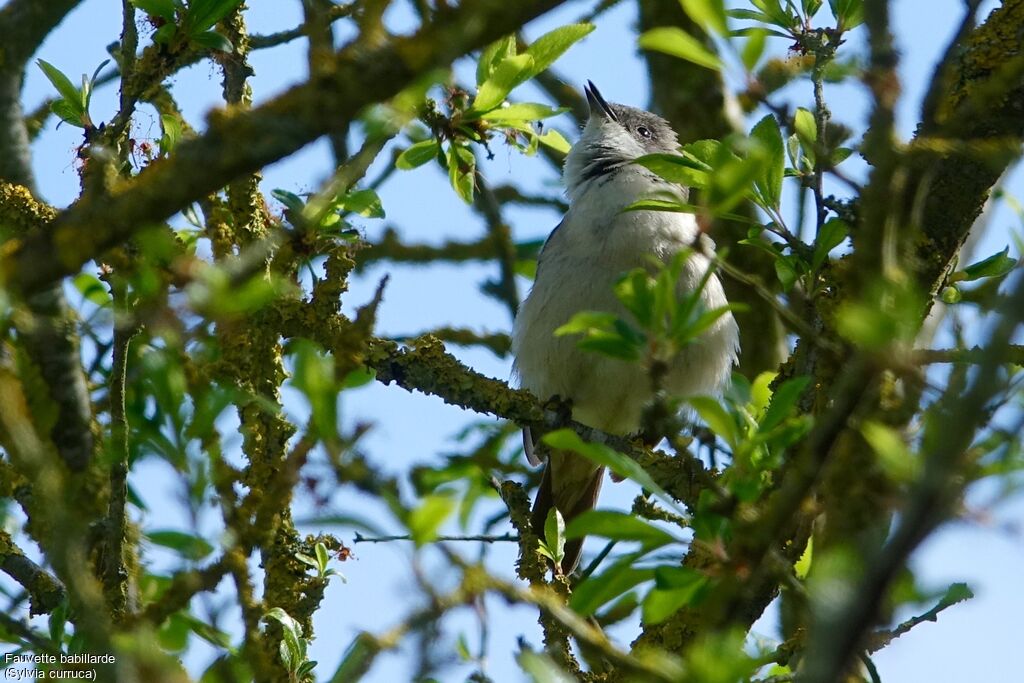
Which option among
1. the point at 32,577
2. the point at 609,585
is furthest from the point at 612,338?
the point at 32,577

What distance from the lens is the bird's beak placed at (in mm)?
7312

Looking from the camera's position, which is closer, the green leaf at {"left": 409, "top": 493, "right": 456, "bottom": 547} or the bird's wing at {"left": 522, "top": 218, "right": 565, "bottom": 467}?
the green leaf at {"left": 409, "top": 493, "right": 456, "bottom": 547}

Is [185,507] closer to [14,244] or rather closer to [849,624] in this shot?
[14,244]

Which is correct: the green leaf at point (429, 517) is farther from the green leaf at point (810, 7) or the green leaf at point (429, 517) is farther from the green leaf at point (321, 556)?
the green leaf at point (810, 7)

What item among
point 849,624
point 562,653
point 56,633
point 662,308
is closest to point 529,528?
point 562,653

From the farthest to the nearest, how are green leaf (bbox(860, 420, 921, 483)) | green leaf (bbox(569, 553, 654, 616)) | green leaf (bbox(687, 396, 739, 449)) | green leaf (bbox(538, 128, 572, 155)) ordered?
green leaf (bbox(538, 128, 572, 155))
green leaf (bbox(569, 553, 654, 616))
green leaf (bbox(687, 396, 739, 449))
green leaf (bbox(860, 420, 921, 483))

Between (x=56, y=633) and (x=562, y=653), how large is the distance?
151 cm

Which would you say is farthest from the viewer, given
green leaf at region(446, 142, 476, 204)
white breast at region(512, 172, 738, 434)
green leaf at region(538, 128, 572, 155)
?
white breast at region(512, 172, 738, 434)

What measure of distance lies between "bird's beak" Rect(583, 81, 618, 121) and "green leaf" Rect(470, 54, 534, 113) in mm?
3816

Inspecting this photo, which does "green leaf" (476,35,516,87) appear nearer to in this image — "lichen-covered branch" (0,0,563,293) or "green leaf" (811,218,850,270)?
"green leaf" (811,218,850,270)

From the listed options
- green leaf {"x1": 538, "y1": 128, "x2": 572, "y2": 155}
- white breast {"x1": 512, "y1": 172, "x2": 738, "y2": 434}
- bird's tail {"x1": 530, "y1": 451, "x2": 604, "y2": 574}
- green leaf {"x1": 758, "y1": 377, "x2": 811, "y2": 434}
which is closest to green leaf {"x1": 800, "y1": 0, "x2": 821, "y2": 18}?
green leaf {"x1": 538, "y1": 128, "x2": 572, "y2": 155}

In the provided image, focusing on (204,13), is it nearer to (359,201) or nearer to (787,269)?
(359,201)

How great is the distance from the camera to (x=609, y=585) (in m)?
2.57

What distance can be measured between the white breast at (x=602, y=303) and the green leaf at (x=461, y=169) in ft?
5.94
